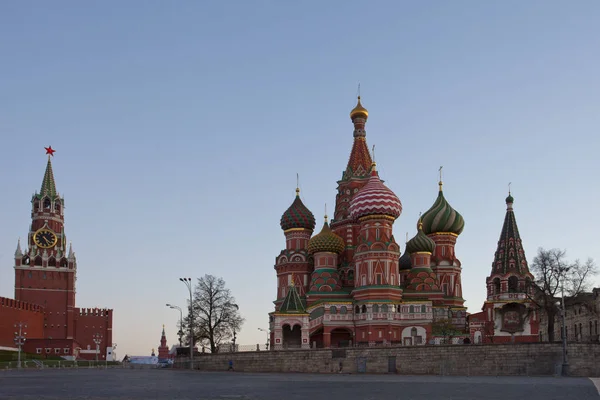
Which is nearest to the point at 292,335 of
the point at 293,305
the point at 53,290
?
the point at 293,305

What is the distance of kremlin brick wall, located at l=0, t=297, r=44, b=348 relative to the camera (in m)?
92.5

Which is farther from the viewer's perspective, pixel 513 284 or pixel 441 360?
pixel 513 284

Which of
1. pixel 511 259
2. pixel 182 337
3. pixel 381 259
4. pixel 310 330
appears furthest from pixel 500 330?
pixel 182 337

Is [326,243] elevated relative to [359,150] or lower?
lower

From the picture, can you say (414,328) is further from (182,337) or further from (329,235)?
(182,337)

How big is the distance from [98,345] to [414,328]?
5710 cm

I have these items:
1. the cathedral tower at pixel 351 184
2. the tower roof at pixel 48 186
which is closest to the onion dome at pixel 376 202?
the cathedral tower at pixel 351 184

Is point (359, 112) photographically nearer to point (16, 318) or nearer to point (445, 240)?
point (445, 240)

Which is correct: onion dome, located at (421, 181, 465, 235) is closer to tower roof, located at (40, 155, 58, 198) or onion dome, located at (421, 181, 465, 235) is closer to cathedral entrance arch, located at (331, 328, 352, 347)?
cathedral entrance arch, located at (331, 328, 352, 347)

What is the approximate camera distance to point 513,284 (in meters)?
70.9

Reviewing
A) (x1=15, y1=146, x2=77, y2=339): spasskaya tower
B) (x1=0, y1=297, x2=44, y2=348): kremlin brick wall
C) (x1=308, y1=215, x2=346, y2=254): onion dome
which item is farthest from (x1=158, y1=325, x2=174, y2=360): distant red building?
(x1=308, y1=215, x2=346, y2=254): onion dome

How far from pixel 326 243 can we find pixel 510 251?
1837 cm

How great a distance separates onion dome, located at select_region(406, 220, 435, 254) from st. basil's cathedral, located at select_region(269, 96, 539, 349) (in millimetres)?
104

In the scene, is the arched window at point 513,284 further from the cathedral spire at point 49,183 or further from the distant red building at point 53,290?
the cathedral spire at point 49,183
